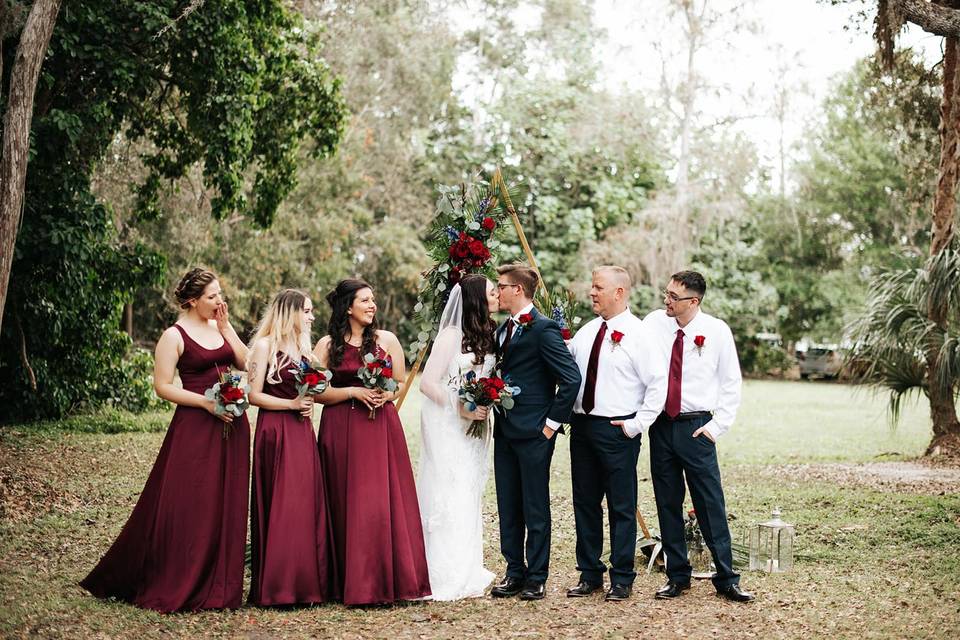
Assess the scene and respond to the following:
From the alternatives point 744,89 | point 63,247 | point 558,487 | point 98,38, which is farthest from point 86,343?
point 744,89

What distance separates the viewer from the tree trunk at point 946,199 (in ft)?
44.7

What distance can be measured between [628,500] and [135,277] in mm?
11316

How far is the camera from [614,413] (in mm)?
6703

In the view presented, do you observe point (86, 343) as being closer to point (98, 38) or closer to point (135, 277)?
point (135, 277)

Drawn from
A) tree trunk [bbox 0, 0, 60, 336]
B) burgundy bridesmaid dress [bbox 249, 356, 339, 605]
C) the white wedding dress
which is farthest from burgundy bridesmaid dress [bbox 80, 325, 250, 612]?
tree trunk [bbox 0, 0, 60, 336]

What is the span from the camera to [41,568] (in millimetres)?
7562

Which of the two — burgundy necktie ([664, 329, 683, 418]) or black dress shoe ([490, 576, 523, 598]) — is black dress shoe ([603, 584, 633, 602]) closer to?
black dress shoe ([490, 576, 523, 598])

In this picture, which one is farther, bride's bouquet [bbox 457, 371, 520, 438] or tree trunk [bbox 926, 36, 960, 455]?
tree trunk [bbox 926, 36, 960, 455]

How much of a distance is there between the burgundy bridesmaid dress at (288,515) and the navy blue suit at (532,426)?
1.20 metres

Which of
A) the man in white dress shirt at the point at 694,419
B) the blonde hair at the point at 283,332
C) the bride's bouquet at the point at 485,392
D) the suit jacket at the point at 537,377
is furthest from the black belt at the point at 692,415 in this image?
the blonde hair at the point at 283,332

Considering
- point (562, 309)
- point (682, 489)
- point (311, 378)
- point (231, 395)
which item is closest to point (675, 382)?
point (682, 489)

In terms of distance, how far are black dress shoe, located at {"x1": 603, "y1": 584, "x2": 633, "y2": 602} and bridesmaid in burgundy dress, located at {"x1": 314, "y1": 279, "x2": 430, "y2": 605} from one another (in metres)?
1.23

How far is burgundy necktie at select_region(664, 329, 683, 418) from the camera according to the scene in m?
6.76

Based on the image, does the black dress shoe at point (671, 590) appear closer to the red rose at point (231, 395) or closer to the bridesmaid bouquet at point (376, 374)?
the bridesmaid bouquet at point (376, 374)
